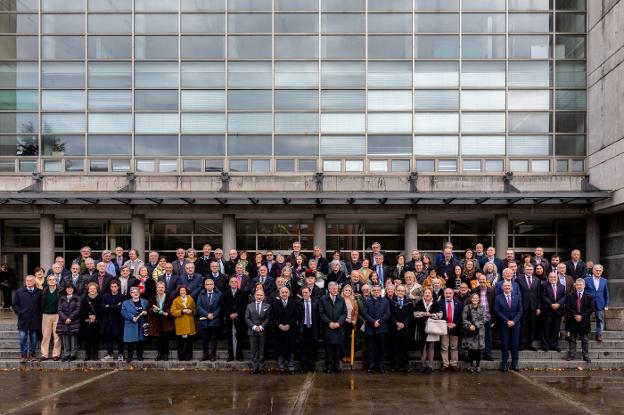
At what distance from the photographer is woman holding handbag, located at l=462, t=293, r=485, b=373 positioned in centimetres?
1203

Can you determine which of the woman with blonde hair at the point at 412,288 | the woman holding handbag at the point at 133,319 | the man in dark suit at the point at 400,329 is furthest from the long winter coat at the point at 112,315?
the woman with blonde hair at the point at 412,288

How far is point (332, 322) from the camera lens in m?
12.1

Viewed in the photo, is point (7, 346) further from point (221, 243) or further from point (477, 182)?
point (477, 182)

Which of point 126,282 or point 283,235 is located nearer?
point 126,282

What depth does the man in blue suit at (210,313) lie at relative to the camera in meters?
12.8

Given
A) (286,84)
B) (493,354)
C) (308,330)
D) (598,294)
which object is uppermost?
(286,84)

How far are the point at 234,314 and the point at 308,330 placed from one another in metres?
1.60

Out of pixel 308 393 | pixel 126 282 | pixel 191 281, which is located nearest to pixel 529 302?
pixel 308 393

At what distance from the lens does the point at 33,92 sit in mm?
23234

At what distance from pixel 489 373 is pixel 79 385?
25.5ft

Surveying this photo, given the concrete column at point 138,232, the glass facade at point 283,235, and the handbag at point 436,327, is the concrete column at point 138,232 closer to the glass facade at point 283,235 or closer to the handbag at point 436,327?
the glass facade at point 283,235

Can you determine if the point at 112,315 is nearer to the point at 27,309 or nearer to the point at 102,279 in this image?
the point at 102,279

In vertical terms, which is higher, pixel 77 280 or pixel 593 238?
pixel 593 238

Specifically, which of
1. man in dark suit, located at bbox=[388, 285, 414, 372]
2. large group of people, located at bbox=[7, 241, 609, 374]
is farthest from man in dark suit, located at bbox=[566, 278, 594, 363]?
man in dark suit, located at bbox=[388, 285, 414, 372]
